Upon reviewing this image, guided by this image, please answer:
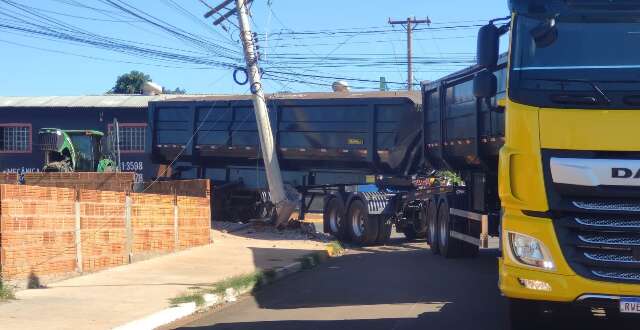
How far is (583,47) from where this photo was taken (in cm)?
707

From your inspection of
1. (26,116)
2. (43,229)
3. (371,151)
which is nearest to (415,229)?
(371,151)

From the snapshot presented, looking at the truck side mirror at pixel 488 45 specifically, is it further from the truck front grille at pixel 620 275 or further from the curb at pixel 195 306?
the curb at pixel 195 306

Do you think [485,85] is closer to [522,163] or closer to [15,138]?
[522,163]

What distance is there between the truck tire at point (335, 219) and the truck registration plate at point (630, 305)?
14.3m

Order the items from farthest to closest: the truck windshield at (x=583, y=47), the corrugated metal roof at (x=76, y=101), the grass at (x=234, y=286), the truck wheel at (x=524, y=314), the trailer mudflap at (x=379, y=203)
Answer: the corrugated metal roof at (x=76, y=101) → the trailer mudflap at (x=379, y=203) → the grass at (x=234, y=286) → the truck wheel at (x=524, y=314) → the truck windshield at (x=583, y=47)

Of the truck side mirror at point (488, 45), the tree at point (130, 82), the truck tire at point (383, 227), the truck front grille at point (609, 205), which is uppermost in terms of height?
the tree at point (130, 82)

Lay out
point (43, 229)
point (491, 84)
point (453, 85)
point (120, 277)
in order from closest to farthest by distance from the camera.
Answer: point (491, 84) < point (43, 229) < point (120, 277) < point (453, 85)

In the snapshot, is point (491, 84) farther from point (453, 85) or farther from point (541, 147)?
point (453, 85)

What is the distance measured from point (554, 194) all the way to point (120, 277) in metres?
7.94

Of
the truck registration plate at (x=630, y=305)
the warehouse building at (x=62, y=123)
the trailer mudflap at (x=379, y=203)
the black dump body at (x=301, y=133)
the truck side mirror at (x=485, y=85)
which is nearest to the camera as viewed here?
the truck registration plate at (x=630, y=305)

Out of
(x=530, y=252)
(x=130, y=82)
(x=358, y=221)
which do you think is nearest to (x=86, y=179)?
(x=358, y=221)

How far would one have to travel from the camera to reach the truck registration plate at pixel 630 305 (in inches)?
252

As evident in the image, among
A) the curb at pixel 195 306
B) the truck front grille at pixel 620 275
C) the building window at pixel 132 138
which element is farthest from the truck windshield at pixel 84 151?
the truck front grille at pixel 620 275

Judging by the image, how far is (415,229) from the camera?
66.4 ft
